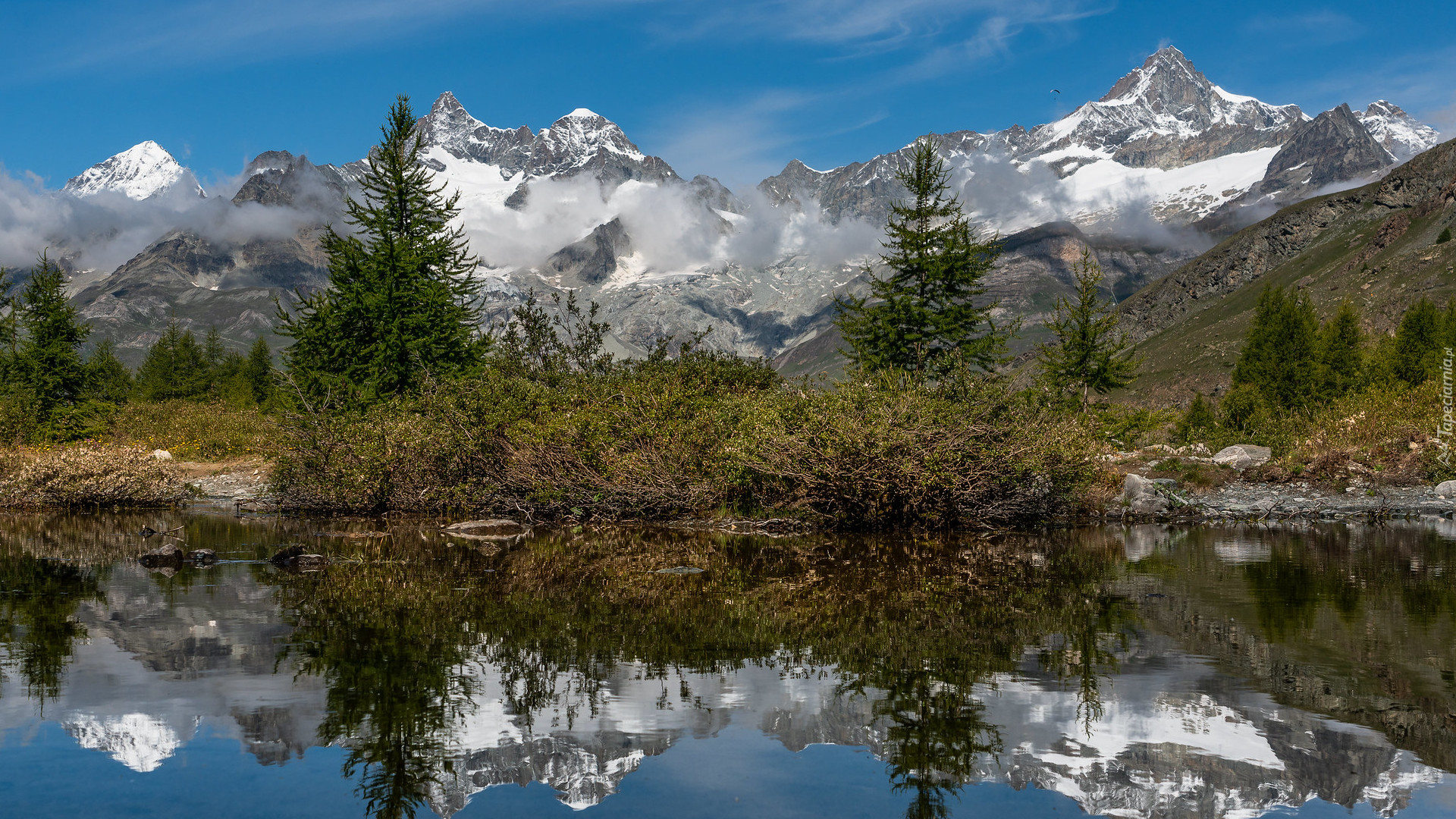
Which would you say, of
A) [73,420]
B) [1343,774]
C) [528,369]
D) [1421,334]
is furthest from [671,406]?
[1421,334]

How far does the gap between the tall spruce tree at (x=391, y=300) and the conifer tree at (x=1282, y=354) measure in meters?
50.4

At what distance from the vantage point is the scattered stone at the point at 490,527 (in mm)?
22797

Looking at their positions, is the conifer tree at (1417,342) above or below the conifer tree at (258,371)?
below

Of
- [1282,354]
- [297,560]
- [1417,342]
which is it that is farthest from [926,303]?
[1417,342]

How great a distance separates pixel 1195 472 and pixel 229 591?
2987 centimetres

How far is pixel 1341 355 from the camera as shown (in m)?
65.3

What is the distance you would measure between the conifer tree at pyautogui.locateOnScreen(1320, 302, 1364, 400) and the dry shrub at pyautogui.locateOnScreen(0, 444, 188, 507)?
59131mm

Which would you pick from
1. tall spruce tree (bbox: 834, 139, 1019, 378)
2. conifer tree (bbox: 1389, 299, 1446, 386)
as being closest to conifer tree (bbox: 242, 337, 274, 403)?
tall spruce tree (bbox: 834, 139, 1019, 378)

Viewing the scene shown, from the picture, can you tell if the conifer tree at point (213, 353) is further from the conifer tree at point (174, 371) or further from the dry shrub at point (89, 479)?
the dry shrub at point (89, 479)

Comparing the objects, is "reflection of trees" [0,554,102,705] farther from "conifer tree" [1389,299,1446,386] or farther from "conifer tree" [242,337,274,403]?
"conifer tree" [242,337,274,403]

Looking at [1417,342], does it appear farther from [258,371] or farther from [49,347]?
[258,371]

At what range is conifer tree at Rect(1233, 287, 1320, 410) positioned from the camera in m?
63.2

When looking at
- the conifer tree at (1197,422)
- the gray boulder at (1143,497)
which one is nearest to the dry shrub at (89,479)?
the gray boulder at (1143,497)

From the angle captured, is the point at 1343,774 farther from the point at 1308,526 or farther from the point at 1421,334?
the point at 1421,334
